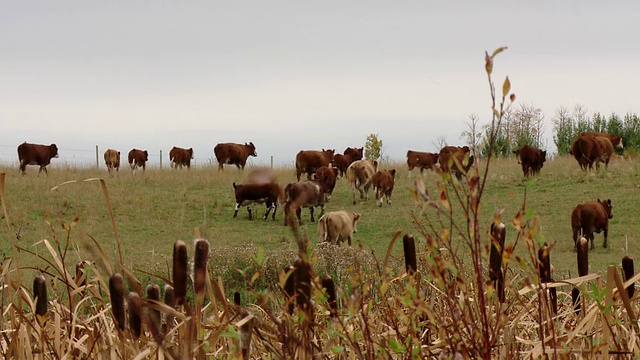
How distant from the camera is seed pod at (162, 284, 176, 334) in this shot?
2.08m

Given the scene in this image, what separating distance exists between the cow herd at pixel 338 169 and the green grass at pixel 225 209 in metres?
0.48

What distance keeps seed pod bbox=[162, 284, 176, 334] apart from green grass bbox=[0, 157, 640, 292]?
1084cm

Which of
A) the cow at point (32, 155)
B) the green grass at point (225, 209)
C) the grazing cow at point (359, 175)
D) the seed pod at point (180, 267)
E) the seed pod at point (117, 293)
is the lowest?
the green grass at point (225, 209)

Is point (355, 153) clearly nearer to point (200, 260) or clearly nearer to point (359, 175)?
point (359, 175)

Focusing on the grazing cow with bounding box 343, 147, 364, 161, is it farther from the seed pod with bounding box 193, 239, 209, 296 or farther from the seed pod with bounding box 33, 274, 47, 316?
the seed pod with bounding box 193, 239, 209, 296

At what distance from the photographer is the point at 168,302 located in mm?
2111

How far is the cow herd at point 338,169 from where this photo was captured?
16.4 m

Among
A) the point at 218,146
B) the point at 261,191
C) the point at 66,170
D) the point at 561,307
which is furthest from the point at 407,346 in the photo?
the point at 218,146

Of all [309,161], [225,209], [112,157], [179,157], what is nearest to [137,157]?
[179,157]

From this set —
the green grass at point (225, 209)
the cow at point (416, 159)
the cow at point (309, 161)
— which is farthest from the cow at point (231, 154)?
the cow at point (416, 159)

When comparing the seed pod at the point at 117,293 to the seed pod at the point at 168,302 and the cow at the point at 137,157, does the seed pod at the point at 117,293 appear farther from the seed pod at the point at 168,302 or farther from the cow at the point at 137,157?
the cow at the point at 137,157

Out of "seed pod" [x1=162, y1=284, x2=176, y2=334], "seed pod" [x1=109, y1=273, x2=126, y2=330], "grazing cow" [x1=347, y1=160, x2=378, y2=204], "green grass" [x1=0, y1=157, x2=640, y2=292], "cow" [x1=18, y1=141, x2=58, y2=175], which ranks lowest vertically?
"green grass" [x1=0, y1=157, x2=640, y2=292]

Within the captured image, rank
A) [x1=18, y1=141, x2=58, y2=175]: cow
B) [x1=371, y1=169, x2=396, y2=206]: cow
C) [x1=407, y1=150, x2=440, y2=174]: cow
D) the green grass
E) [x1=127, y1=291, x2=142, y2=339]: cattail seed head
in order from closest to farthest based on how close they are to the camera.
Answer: [x1=127, y1=291, x2=142, y2=339]: cattail seed head → the green grass → [x1=371, y1=169, x2=396, y2=206]: cow → [x1=18, y1=141, x2=58, y2=175]: cow → [x1=407, y1=150, x2=440, y2=174]: cow

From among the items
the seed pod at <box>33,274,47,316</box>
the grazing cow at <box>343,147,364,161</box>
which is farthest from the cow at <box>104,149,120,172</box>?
the seed pod at <box>33,274,47,316</box>
